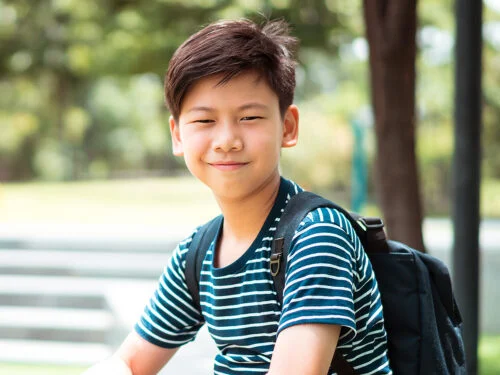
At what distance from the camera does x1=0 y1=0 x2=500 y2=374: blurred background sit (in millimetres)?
5527

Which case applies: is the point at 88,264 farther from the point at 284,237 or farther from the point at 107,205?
the point at 107,205

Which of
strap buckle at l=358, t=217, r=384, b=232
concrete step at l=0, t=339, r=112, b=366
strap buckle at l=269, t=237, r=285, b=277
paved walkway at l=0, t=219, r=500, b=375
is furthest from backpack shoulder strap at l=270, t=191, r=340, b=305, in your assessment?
concrete step at l=0, t=339, r=112, b=366

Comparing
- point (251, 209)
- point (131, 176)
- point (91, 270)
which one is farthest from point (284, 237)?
point (131, 176)

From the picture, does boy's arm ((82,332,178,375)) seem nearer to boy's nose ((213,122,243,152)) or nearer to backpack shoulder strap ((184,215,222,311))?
backpack shoulder strap ((184,215,222,311))

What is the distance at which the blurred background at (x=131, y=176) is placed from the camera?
5527 millimetres

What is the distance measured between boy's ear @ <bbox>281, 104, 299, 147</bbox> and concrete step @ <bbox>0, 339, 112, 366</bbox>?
387 cm

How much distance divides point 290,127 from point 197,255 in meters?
0.32

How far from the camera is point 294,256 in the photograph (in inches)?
51.1

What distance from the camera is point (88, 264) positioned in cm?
616

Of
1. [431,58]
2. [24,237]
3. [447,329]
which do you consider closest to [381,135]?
[447,329]

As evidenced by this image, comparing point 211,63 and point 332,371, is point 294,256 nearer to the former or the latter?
point 332,371

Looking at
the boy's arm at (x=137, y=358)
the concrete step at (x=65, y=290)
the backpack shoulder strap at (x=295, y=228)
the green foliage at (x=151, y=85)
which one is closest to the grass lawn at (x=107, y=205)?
the green foliage at (x=151, y=85)

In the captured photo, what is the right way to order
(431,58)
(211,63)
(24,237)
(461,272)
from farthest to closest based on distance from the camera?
(431,58) → (24,237) → (461,272) → (211,63)

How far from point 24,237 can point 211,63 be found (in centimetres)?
559
